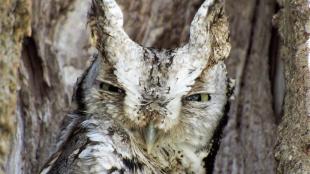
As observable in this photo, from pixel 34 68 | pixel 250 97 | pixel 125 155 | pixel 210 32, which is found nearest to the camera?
pixel 125 155

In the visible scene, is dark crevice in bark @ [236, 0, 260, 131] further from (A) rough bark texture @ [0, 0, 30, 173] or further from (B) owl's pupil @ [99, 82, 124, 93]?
(A) rough bark texture @ [0, 0, 30, 173]

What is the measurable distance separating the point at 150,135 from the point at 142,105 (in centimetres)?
11

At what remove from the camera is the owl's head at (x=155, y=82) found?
2654 millimetres

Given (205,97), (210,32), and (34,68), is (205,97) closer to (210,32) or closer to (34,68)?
(210,32)

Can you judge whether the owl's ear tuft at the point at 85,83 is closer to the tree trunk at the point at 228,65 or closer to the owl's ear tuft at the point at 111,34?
the owl's ear tuft at the point at 111,34

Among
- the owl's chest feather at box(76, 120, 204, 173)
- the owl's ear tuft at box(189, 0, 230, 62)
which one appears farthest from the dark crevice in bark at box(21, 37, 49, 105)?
the owl's ear tuft at box(189, 0, 230, 62)

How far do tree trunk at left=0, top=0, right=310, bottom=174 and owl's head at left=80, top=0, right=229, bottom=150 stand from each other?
0.29 meters

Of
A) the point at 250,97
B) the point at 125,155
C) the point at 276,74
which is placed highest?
the point at 276,74

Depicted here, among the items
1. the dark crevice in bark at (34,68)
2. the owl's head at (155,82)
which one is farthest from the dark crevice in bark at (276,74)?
the dark crevice in bark at (34,68)

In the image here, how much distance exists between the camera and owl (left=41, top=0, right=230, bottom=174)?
2604 millimetres

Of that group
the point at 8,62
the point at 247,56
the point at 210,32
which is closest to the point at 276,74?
the point at 247,56

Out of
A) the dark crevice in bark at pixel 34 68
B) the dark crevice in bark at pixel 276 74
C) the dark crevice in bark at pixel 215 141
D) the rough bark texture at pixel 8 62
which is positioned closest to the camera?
the rough bark texture at pixel 8 62

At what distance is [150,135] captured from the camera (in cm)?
265

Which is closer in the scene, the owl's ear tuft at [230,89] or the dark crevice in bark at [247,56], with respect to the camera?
the owl's ear tuft at [230,89]
